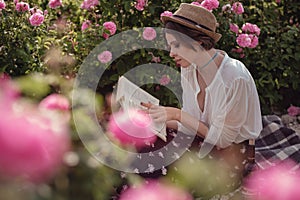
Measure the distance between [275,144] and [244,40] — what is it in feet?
2.07

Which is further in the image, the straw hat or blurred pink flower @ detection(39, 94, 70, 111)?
the straw hat

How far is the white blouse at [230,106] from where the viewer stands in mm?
2430

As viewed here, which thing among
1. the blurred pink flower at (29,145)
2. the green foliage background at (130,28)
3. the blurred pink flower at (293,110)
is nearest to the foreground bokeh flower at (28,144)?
the blurred pink flower at (29,145)

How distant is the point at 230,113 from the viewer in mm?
2463

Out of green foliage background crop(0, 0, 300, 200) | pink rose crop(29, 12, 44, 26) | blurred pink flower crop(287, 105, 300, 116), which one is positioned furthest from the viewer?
blurred pink flower crop(287, 105, 300, 116)

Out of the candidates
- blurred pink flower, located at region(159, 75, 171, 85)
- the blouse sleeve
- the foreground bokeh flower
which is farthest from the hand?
the foreground bokeh flower

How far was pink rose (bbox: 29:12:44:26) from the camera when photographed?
298 centimetres

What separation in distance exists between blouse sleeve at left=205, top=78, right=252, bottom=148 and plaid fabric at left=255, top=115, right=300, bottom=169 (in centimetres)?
46

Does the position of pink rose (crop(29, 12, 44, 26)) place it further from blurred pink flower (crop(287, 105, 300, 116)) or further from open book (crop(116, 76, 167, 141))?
blurred pink flower (crop(287, 105, 300, 116))

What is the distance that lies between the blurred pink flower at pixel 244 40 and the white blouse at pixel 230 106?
2.48 feet

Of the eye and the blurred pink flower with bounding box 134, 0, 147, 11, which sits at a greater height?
the eye

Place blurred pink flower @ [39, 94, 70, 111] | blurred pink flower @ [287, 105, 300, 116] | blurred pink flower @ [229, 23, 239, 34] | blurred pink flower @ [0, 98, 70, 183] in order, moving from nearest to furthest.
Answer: blurred pink flower @ [0, 98, 70, 183] → blurred pink flower @ [39, 94, 70, 111] → blurred pink flower @ [229, 23, 239, 34] → blurred pink flower @ [287, 105, 300, 116]

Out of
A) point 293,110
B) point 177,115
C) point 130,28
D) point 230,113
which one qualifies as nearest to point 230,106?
point 230,113

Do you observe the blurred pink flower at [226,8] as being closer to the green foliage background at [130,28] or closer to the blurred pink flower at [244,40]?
the green foliage background at [130,28]
